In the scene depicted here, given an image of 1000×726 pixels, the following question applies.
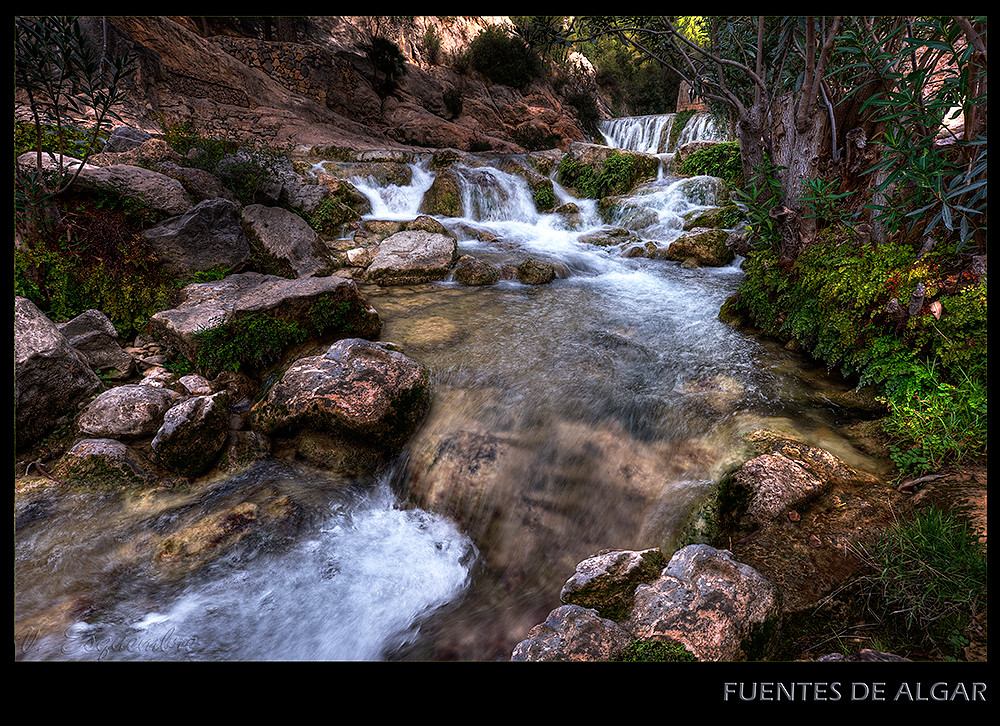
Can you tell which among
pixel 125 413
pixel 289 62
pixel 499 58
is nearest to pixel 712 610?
pixel 125 413

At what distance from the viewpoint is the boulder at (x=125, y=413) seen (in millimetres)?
3217

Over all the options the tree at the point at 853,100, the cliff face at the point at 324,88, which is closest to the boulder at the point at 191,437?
the tree at the point at 853,100

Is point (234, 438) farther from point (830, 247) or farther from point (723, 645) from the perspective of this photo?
point (830, 247)

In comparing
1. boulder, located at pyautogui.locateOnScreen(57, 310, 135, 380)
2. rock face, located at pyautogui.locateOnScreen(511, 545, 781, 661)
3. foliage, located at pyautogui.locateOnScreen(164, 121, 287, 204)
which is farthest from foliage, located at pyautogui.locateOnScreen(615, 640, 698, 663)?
foliage, located at pyautogui.locateOnScreen(164, 121, 287, 204)

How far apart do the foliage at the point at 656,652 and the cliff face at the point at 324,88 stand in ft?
40.6

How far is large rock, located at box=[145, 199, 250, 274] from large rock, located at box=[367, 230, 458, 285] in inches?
76.2

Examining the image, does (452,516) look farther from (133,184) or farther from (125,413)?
(133,184)

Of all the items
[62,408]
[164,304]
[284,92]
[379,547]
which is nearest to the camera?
[379,547]

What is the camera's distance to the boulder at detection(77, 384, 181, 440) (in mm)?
3217

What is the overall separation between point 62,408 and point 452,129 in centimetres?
1664

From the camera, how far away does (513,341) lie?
4777 mm
